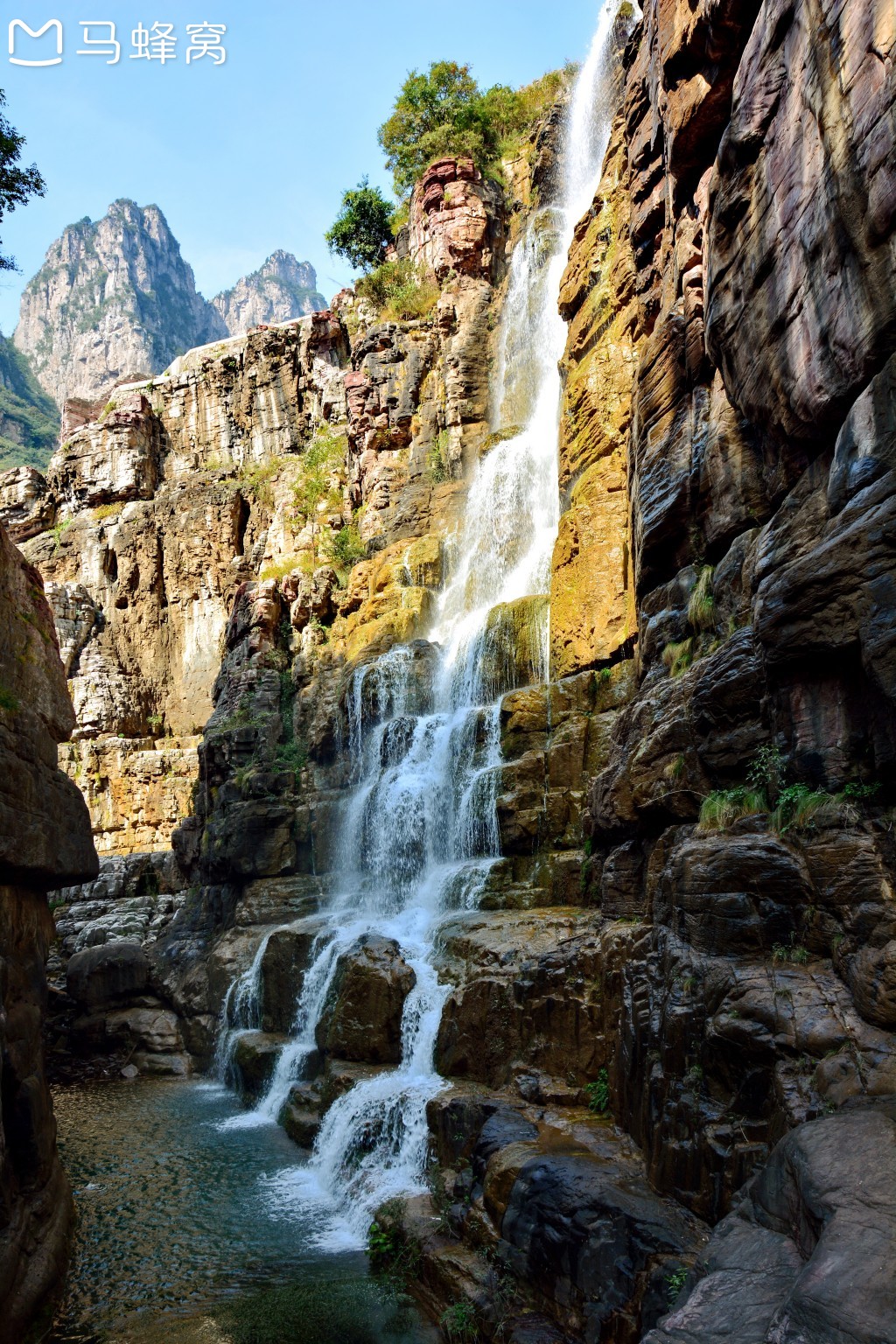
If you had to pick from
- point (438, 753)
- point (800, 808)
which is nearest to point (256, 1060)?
point (438, 753)

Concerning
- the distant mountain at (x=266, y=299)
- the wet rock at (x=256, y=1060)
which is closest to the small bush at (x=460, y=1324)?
the wet rock at (x=256, y=1060)

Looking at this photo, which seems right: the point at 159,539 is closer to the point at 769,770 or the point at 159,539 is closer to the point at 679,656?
the point at 679,656

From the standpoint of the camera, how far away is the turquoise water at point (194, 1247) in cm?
805

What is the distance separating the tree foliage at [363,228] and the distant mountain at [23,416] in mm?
39579

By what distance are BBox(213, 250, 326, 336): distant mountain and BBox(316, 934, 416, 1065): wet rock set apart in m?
141

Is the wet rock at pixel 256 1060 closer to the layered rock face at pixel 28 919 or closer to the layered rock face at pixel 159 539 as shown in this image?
the layered rock face at pixel 28 919

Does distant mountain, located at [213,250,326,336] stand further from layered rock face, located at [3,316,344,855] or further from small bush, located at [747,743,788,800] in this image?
small bush, located at [747,743,788,800]

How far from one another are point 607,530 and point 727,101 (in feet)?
24.1

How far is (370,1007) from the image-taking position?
13.3m

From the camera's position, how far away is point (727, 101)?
34.8 feet

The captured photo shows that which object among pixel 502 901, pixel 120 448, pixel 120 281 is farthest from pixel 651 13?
pixel 120 281

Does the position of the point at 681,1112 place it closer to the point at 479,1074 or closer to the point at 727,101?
the point at 479,1074

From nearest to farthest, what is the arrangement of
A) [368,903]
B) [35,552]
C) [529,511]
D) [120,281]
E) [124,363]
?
1. [368,903]
2. [529,511]
3. [35,552]
4. [124,363]
5. [120,281]

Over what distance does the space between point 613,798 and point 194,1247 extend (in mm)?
7420
